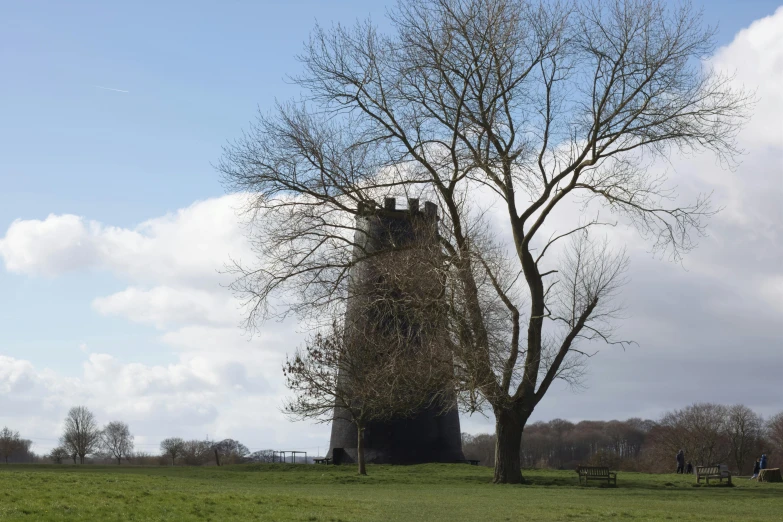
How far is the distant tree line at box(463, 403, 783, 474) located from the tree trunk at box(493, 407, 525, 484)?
76.1ft

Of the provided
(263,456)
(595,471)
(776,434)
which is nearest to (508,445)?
(595,471)

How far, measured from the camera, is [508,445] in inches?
1021

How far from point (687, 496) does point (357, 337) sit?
12484mm

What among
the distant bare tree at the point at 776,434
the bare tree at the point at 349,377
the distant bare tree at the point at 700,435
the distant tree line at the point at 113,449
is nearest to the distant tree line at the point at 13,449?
the distant tree line at the point at 113,449

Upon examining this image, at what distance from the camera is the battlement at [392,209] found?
88.7 ft

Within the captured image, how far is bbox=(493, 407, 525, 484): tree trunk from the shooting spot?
25.7 meters

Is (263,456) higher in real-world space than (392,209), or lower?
lower

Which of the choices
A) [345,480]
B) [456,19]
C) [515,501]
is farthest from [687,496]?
[456,19]

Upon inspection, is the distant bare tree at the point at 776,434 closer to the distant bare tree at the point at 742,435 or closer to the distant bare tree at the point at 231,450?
the distant bare tree at the point at 742,435

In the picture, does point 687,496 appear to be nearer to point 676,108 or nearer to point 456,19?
point 676,108

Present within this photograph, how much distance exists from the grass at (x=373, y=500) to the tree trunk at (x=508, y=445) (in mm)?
826

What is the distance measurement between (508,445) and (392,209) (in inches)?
331

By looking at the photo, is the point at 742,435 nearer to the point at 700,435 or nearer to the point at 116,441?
the point at 700,435

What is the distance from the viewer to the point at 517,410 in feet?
85.6
